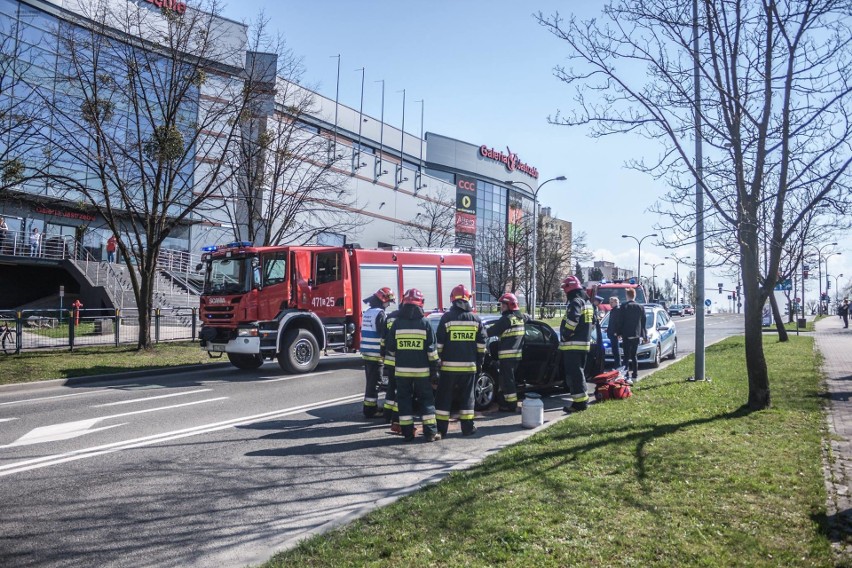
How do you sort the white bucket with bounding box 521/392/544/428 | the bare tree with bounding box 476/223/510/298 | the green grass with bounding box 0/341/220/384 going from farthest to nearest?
the bare tree with bounding box 476/223/510/298 < the green grass with bounding box 0/341/220/384 < the white bucket with bounding box 521/392/544/428

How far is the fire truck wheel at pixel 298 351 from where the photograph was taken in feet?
46.4

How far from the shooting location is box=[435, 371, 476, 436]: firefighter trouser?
302 inches

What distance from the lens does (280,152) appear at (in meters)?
20.6

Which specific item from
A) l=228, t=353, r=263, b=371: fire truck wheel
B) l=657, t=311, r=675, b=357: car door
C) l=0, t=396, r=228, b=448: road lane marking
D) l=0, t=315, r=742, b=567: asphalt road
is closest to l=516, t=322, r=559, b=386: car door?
l=0, t=315, r=742, b=567: asphalt road

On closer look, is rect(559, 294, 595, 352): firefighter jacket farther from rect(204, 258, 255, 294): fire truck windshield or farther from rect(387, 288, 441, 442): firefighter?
rect(204, 258, 255, 294): fire truck windshield

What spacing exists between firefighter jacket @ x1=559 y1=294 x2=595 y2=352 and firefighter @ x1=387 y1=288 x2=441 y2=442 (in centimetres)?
273

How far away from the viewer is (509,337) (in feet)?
29.7

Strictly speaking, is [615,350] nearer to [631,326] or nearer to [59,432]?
[631,326]

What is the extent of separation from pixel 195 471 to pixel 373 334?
11.8ft

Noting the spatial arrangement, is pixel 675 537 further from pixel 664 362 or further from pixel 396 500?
pixel 664 362

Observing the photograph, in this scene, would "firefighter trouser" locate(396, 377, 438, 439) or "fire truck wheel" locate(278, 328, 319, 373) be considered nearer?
"firefighter trouser" locate(396, 377, 438, 439)

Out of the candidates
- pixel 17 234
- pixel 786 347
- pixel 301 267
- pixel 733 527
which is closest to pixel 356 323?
pixel 301 267

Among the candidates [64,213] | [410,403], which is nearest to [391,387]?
[410,403]

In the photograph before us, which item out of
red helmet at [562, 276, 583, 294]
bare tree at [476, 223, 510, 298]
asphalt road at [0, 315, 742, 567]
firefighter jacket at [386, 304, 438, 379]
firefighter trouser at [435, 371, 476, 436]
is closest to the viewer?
asphalt road at [0, 315, 742, 567]
